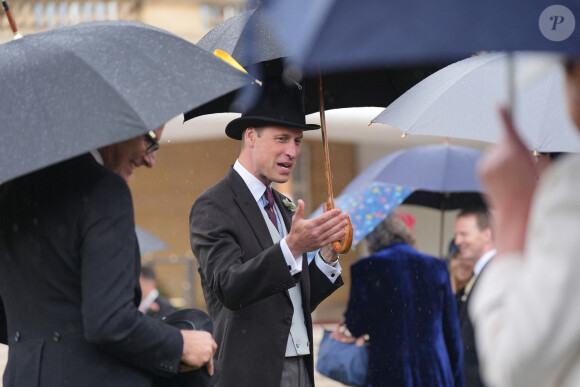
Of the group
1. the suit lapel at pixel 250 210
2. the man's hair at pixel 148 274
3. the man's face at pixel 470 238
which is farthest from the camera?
the man's hair at pixel 148 274

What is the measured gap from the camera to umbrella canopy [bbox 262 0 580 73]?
74.7 inches

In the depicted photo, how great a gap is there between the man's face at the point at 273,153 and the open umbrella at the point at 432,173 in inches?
101

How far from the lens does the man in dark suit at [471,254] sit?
17.0ft

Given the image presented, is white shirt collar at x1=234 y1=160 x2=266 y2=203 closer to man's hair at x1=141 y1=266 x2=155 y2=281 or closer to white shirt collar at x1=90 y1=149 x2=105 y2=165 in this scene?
white shirt collar at x1=90 y1=149 x2=105 y2=165

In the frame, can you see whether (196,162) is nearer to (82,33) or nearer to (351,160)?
(351,160)

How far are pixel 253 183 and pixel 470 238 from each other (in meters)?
2.64

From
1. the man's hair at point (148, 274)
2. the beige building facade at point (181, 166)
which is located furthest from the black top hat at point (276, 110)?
the beige building facade at point (181, 166)

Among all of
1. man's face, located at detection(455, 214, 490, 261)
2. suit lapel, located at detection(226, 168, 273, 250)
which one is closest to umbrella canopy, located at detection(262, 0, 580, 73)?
suit lapel, located at detection(226, 168, 273, 250)

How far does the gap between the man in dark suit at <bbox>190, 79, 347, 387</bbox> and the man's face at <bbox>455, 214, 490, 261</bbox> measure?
7.77 ft

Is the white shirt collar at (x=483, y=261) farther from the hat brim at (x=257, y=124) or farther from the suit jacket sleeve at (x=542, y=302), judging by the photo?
the suit jacket sleeve at (x=542, y=302)

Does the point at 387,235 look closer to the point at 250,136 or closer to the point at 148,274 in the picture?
the point at 250,136

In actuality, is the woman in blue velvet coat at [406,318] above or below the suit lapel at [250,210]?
below

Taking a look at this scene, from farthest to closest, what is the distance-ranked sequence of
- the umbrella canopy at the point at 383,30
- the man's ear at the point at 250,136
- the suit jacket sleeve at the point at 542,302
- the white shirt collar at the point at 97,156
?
the man's ear at the point at 250,136, the white shirt collar at the point at 97,156, the umbrella canopy at the point at 383,30, the suit jacket sleeve at the point at 542,302

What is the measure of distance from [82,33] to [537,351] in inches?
72.4
